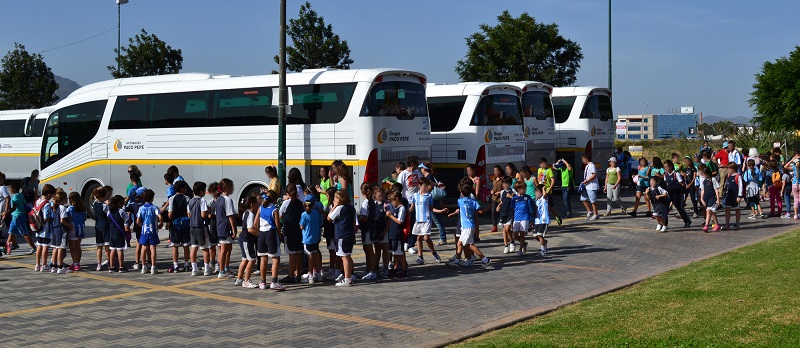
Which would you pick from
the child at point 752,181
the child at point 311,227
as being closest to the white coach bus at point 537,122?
the child at point 752,181

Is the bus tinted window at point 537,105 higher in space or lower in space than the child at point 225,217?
higher

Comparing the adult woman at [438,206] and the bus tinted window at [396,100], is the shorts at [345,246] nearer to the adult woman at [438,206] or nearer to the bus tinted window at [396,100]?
the adult woman at [438,206]

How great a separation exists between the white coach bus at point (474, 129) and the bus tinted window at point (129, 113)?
7.60m

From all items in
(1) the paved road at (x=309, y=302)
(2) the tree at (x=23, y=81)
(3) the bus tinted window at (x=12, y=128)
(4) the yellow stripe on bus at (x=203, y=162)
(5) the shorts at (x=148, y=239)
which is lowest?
(1) the paved road at (x=309, y=302)

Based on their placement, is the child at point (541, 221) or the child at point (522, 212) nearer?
the child at point (522, 212)

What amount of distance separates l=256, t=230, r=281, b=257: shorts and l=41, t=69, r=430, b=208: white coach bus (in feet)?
21.6

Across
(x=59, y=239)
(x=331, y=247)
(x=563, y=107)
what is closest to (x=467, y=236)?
(x=331, y=247)

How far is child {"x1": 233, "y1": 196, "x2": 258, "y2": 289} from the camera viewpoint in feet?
39.1

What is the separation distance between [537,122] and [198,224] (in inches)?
608

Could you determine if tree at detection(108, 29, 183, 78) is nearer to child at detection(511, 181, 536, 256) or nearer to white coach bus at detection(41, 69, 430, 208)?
white coach bus at detection(41, 69, 430, 208)

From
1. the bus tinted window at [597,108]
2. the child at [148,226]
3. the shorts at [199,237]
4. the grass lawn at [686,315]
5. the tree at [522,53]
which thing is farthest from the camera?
the tree at [522,53]

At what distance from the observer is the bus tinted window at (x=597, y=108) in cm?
2939

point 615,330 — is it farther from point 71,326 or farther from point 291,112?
point 291,112

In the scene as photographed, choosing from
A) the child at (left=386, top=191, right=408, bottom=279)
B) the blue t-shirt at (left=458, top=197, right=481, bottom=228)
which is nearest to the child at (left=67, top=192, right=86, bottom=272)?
the child at (left=386, top=191, right=408, bottom=279)
